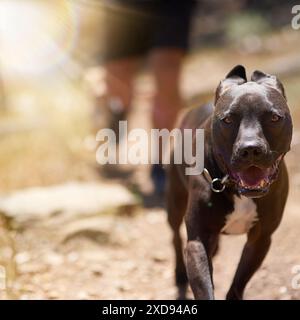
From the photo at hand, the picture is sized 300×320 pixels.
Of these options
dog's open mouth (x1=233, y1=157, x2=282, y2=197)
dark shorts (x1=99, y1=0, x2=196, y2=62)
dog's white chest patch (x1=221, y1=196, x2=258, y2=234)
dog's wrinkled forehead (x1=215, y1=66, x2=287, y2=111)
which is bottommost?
dog's white chest patch (x1=221, y1=196, x2=258, y2=234)

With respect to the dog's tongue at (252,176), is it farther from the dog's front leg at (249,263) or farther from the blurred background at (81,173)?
the blurred background at (81,173)

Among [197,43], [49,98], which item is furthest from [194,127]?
[197,43]

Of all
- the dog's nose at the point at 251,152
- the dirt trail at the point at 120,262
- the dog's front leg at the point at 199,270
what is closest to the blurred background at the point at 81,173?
the dirt trail at the point at 120,262

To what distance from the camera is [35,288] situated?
163 inches

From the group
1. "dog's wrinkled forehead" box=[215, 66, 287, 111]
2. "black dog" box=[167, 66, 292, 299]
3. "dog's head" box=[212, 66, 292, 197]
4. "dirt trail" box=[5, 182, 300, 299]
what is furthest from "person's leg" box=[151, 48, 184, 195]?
"dog's head" box=[212, 66, 292, 197]

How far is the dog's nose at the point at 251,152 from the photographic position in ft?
9.60

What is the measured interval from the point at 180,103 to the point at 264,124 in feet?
10.5

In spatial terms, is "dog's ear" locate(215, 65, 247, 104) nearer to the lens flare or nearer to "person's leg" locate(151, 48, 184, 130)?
"person's leg" locate(151, 48, 184, 130)

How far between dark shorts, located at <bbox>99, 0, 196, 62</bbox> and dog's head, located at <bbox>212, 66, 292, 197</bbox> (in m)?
2.87

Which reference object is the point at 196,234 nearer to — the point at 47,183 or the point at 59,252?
the point at 59,252

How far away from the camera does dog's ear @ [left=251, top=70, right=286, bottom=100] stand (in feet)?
10.6

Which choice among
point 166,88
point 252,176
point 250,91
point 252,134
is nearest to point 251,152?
point 252,134

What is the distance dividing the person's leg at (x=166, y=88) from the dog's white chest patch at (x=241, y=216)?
2.75m

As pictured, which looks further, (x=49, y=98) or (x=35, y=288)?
(x=49, y=98)
